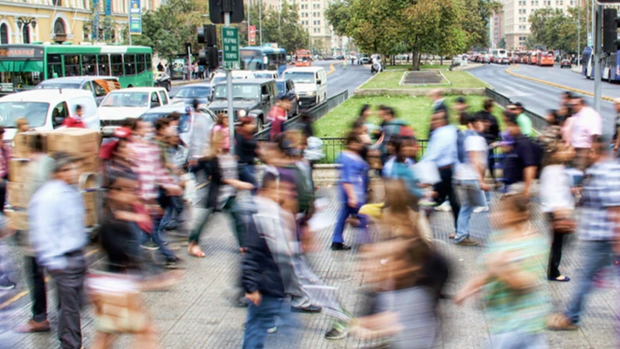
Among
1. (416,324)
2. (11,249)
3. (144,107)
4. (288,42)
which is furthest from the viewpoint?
(288,42)

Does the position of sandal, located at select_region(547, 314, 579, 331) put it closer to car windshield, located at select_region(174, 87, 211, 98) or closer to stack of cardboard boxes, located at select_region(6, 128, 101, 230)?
stack of cardboard boxes, located at select_region(6, 128, 101, 230)

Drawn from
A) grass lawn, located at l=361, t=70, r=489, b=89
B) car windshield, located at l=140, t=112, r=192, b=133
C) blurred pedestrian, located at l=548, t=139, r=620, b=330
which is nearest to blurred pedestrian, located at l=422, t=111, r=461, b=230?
blurred pedestrian, located at l=548, t=139, r=620, b=330

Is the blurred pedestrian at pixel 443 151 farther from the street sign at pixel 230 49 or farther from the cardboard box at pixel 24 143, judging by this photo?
the street sign at pixel 230 49

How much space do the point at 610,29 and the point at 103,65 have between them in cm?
2653

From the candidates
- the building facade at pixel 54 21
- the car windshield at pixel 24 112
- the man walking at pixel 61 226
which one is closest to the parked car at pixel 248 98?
the car windshield at pixel 24 112

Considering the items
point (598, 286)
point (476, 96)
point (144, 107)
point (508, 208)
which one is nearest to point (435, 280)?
point (508, 208)

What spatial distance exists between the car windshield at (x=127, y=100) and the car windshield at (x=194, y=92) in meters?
5.01

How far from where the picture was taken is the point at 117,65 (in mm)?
34594

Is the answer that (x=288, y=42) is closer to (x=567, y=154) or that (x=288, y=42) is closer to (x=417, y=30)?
(x=417, y=30)

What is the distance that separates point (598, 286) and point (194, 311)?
12.5 ft

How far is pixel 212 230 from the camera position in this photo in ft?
34.9

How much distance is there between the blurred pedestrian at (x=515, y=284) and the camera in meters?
4.59

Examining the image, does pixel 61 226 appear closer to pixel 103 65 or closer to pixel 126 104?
pixel 126 104

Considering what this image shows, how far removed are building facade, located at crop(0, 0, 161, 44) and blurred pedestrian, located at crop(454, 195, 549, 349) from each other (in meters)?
50.7
